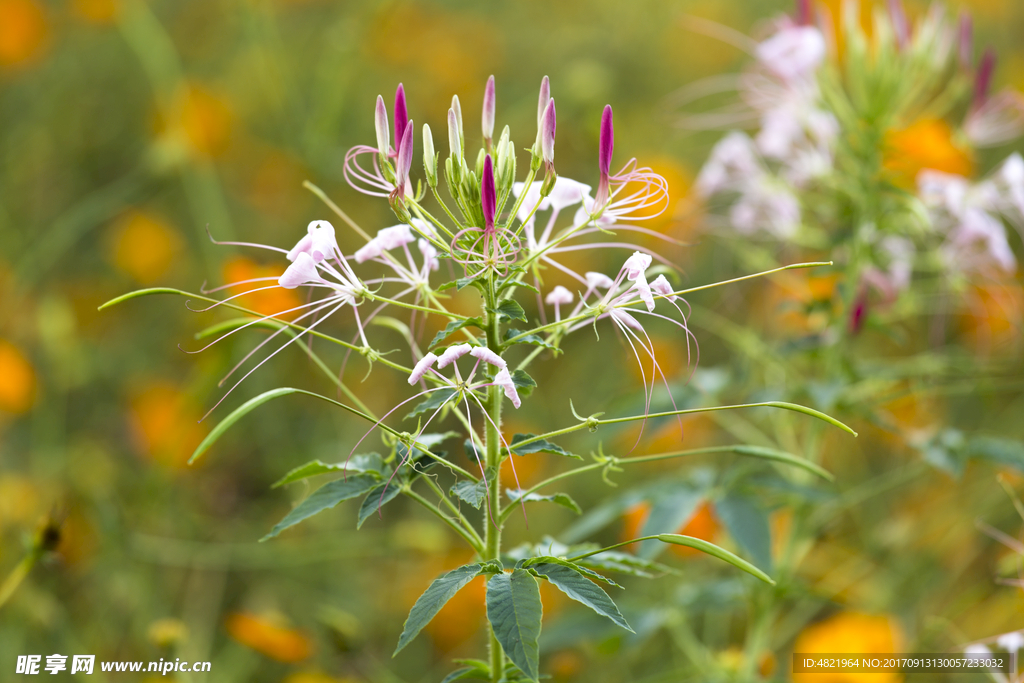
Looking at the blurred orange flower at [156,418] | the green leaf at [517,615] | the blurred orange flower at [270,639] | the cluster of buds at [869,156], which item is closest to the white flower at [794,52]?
the cluster of buds at [869,156]

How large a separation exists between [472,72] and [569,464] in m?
1.80

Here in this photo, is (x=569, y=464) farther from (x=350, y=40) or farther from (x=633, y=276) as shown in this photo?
(x=633, y=276)

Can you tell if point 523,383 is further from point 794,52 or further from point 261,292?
point 794,52

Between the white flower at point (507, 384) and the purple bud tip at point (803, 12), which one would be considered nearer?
the white flower at point (507, 384)

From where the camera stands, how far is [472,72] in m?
3.26

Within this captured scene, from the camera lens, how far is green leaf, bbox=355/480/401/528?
812mm

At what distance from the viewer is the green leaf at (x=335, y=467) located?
0.85m

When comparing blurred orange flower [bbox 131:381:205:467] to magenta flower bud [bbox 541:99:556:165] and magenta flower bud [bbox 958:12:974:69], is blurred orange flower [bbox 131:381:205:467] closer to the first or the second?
magenta flower bud [bbox 541:99:556:165]

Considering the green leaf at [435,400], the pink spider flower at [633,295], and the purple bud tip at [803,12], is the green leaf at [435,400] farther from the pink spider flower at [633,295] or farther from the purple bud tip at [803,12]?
the purple bud tip at [803,12]

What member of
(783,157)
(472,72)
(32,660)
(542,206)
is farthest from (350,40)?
(32,660)

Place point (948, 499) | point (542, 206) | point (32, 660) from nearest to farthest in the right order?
1. point (542, 206)
2. point (32, 660)
3. point (948, 499)

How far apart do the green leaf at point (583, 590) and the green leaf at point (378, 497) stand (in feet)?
0.59

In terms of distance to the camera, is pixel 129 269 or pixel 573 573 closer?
pixel 573 573

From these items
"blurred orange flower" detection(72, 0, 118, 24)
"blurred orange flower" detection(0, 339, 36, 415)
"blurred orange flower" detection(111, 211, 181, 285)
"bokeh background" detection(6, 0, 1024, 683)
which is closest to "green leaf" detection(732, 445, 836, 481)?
"bokeh background" detection(6, 0, 1024, 683)
